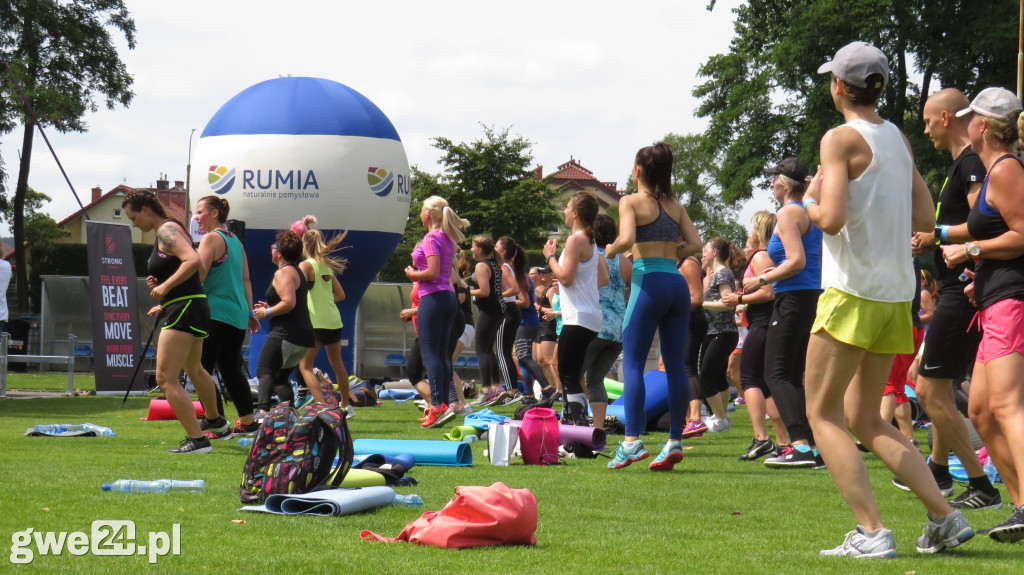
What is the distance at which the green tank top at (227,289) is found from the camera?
9727 mm

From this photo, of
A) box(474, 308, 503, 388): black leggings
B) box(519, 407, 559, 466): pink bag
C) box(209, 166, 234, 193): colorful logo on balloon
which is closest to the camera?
box(519, 407, 559, 466): pink bag

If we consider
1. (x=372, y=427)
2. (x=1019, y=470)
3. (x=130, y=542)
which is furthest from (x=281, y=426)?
(x=372, y=427)

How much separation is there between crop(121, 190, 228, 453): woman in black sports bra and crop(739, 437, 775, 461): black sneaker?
13.9 feet

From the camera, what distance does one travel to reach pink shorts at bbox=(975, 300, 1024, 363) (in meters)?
4.94

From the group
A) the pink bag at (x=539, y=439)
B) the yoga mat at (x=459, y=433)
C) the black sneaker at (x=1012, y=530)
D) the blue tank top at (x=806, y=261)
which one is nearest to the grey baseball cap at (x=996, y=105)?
the black sneaker at (x=1012, y=530)

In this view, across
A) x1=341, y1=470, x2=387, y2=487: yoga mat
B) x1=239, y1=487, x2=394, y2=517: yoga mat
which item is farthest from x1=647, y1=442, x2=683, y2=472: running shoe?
x1=239, y1=487, x2=394, y2=517: yoga mat

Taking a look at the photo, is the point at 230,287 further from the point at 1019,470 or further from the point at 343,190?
the point at 343,190

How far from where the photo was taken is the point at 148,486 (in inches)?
243

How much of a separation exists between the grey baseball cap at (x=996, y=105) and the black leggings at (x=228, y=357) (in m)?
6.59

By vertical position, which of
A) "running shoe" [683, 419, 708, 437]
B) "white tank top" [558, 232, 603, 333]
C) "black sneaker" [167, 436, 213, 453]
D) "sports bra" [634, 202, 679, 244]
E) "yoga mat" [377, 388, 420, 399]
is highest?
"sports bra" [634, 202, 679, 244]

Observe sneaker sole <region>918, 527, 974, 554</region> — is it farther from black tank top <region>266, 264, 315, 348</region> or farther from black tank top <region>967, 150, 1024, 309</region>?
black tank top <region>266, 264, 315, 348</region>

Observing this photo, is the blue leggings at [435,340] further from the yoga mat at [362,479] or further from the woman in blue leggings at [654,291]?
the yoga mat at [362,479]

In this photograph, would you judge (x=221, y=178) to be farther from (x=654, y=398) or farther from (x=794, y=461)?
(x=794, y=461)

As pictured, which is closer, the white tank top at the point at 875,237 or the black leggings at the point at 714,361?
the white tank top at the point at 875,237
